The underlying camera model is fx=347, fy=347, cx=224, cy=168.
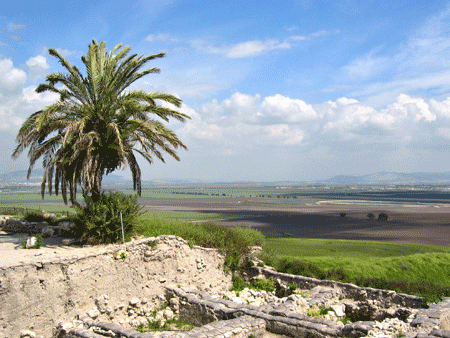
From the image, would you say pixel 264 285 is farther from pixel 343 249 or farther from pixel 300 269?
pixel 343 249

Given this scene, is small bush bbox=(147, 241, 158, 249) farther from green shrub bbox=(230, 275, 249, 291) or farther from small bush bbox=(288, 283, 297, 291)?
small bush bbox=(288, 283, 297, 291)

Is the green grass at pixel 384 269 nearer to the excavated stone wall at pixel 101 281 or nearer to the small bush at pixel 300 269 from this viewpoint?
the small bush at pixel 300 269

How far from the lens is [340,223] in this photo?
50.3 meters

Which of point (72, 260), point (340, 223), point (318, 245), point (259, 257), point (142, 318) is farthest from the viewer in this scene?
point (340, 223)

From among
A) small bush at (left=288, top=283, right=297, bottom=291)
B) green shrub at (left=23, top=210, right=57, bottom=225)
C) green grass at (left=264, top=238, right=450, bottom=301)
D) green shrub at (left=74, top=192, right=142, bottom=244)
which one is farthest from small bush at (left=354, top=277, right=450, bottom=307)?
green shrub at (left=23, top=210, right=57, bottom=225)

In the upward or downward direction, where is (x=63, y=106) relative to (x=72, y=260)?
upward

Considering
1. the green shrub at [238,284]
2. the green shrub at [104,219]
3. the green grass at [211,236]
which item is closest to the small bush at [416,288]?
the green shrub at [238,284]

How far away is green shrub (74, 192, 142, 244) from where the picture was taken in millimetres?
13984

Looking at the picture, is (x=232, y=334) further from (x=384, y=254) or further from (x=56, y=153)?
(x=384, y=254)

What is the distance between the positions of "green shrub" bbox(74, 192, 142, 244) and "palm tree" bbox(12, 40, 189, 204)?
0.75 m

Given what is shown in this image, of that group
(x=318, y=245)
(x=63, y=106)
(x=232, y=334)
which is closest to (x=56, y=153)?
(x=63, y=106)

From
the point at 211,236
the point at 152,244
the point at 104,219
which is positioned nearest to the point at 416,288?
the point at 211,236

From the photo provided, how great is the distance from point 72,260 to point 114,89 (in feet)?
26.5

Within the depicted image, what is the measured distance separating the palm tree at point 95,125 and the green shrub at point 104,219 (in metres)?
0.75
